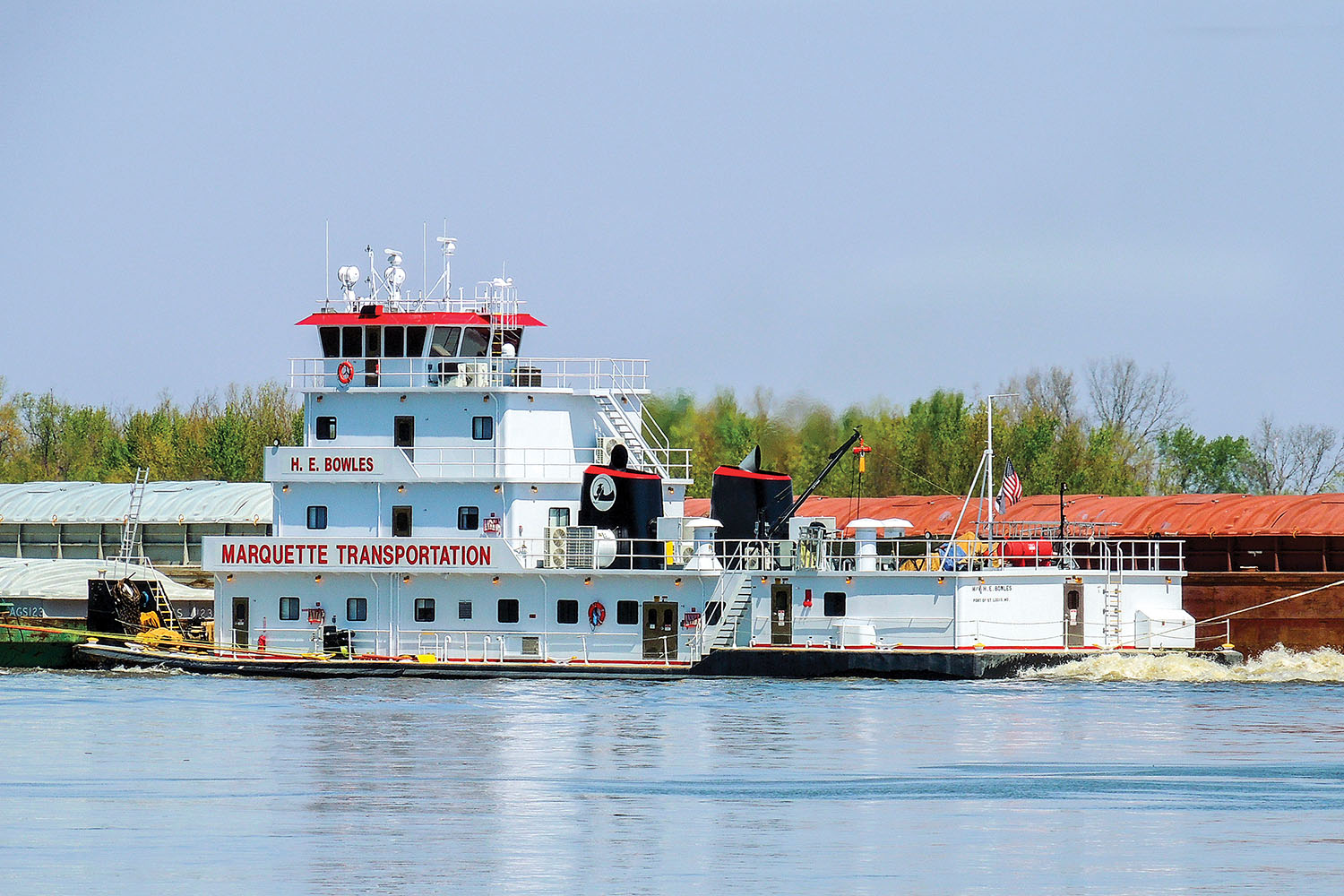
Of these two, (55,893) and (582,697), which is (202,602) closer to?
(582,697)

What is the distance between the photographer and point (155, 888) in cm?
2159

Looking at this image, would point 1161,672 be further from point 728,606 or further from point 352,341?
point 352,341

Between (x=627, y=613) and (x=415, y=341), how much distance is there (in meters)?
7.91

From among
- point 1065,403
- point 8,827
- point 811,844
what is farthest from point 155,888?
point 1065,403

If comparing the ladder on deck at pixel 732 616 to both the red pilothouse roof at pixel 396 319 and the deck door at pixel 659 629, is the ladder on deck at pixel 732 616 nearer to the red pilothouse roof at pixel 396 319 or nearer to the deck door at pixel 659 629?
the deck door at pixel 659 629

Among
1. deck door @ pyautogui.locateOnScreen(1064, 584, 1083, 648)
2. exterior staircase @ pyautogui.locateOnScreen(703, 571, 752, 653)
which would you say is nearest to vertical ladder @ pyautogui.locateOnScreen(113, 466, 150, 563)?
exterior staircase @ pyautogui.locateOnScreen(703, 571, 752, 653)

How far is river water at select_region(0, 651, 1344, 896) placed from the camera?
2264 cm

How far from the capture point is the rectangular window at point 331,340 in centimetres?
4653

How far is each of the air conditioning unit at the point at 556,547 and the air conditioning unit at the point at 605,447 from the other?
2.19 m

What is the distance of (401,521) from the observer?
45.2 meters

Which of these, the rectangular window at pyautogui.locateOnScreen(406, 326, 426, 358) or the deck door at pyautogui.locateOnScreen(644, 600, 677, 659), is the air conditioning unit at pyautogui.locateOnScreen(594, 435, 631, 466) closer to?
the deck door at pyautogui.locateOnScreen(644, 600, 677, 659)

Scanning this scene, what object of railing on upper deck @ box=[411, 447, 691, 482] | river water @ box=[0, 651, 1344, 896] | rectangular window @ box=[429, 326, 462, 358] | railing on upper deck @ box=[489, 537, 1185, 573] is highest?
rectangular window @ box=[429, 326, 462, 358]

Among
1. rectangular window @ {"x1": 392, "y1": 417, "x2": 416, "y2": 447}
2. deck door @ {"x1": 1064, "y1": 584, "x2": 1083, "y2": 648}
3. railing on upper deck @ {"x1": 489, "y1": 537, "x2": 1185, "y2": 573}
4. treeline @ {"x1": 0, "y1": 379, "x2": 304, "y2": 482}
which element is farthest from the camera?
treeline @ {"x1": 0, "y1": 379, "x2": 304, "y2": 482}

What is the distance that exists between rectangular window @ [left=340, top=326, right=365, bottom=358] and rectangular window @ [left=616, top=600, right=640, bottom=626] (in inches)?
329
